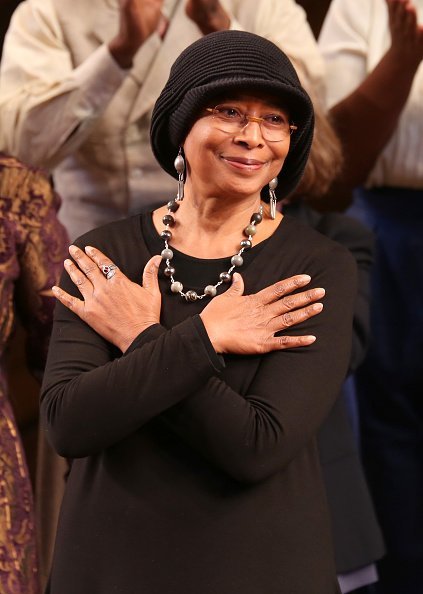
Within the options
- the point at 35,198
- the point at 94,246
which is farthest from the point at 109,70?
the point at 94,246

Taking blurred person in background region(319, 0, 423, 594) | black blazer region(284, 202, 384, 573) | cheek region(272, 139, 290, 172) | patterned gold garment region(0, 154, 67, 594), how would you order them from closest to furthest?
1. cheek region(272, 139, 290, 172)
2. patterned gold garment region(0, 154, 67, 594)
3. black blazer region(284, 202, 384, 573)
4. blurred person in background region(319, 0, 423, 594)

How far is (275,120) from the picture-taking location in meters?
1.46

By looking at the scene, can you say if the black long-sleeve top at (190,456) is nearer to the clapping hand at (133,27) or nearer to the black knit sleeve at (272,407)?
the black knit sleeve at (272,407)

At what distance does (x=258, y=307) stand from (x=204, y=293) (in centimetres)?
8

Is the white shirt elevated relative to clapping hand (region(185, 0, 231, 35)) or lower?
lower

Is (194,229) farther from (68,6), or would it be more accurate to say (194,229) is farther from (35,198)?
(68,6)

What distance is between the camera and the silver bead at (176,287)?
1.47 m

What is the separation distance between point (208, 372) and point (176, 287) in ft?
0.54

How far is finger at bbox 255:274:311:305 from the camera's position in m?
1.44

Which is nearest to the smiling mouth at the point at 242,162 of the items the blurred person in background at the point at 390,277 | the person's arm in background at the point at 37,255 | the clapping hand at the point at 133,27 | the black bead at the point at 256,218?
the black bead at the point at 256,218

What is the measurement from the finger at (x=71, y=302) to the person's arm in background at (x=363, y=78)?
113 cm

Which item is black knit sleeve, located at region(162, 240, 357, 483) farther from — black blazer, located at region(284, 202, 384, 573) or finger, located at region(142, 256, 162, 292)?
black blazer, located at region(284, 202, 384, 573)

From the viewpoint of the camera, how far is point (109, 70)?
2.29 meters

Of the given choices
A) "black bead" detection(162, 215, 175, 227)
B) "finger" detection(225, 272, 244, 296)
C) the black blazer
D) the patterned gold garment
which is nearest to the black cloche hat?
"black bead" detection(162, 215, 175, 227)
